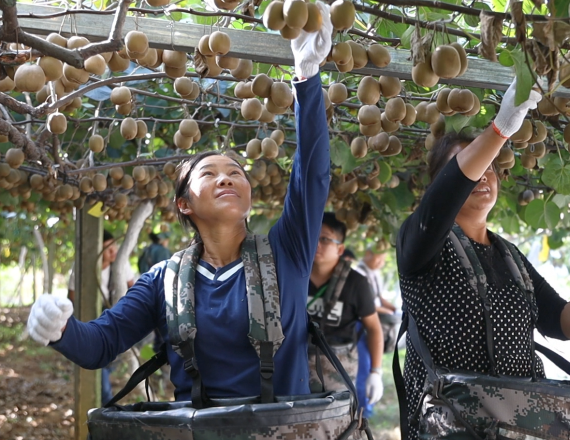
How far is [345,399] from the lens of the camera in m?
1.49

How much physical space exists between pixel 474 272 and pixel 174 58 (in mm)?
923

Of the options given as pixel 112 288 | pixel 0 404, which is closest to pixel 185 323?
pixel 112 288

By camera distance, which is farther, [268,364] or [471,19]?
[471,19]

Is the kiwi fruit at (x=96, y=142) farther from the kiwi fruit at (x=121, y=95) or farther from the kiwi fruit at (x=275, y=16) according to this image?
the kiwi fruit at (x=275, y=16)

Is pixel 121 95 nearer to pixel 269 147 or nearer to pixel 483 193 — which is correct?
pixel 269 147

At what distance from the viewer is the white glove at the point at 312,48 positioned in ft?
4.77

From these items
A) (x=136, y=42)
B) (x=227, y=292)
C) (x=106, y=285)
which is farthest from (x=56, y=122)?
(x=106, y=285)

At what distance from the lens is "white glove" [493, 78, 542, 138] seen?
5.45 ft

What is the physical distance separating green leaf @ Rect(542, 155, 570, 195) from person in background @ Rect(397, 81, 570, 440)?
1.17 ft

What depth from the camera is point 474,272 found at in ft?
6.24

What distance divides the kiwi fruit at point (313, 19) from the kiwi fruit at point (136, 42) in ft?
1.16

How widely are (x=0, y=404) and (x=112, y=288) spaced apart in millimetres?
2107

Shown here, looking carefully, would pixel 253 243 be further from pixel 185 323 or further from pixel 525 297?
pixel 525 297

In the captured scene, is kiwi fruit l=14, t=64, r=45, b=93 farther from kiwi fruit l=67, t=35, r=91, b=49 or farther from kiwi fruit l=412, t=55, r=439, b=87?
kiwi fruit l=412, t=55, r=439, b=87
